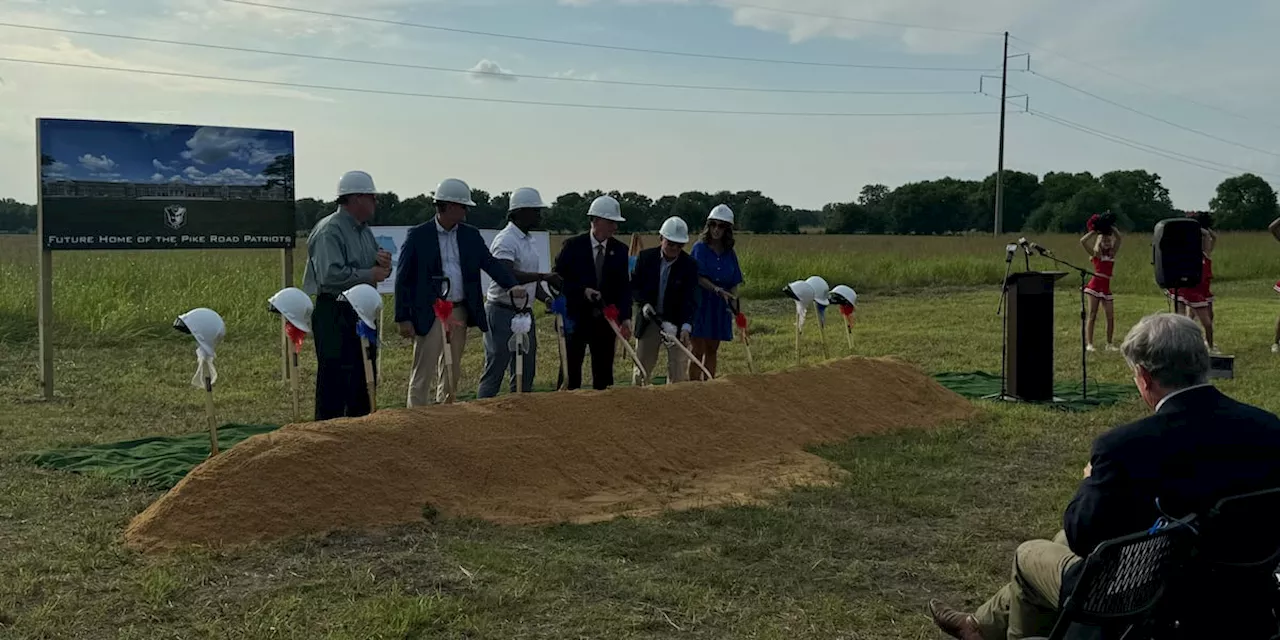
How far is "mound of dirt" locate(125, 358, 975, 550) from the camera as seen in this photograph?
548cm

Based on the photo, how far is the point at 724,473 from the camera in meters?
7.04

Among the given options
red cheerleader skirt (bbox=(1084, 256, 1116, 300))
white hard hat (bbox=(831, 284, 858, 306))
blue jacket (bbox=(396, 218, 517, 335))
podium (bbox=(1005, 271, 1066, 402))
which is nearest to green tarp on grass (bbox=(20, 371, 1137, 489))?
podium (bbox=(1005, 271, 1066, 402))

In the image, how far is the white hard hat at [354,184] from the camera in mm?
6945

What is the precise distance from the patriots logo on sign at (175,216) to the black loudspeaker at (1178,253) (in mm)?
8698

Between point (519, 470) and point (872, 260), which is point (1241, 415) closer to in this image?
point (519, 470)

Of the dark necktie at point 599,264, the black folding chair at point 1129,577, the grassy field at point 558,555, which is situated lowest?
the grassy field at point 558,555

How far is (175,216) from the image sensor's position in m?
11.1

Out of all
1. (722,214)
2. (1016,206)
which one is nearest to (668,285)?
(722,214)

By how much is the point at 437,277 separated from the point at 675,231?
7.45ft

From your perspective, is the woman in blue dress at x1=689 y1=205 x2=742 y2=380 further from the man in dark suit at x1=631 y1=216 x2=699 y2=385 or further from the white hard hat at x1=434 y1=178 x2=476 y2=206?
the white hard hat at x1=434 y1=178 x2=476 y2=206

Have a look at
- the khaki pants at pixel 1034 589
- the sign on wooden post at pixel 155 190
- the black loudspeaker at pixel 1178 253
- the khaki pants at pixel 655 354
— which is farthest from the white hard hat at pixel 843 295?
the khaki pants at pixel 1034 589

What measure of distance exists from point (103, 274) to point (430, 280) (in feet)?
39.8

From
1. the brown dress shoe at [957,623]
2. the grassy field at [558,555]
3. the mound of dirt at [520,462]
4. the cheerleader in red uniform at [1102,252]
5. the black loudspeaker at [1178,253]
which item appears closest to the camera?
the brown dress shoe at [957,623]

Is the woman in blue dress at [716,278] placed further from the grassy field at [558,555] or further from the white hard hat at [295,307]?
the white hard hat at [295,307]
